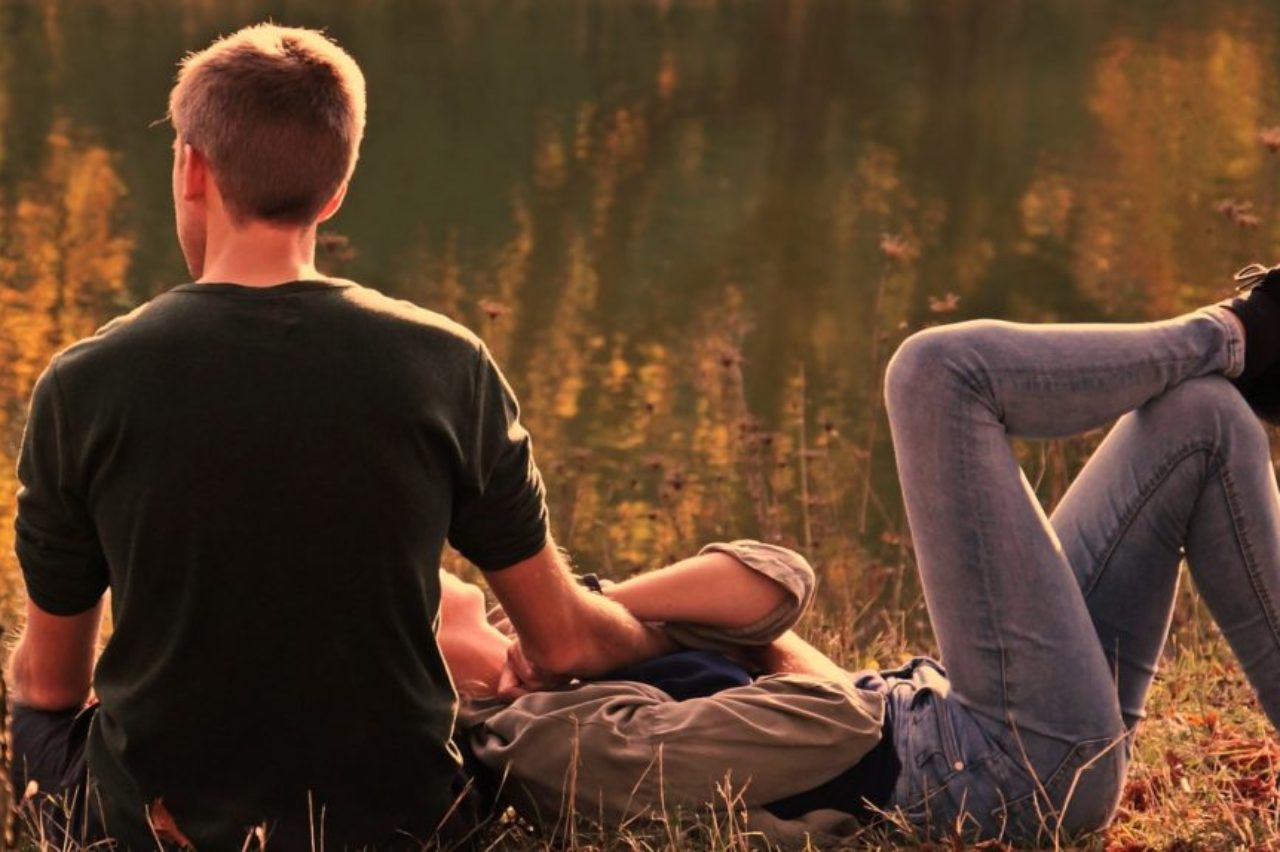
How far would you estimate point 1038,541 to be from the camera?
113 inches

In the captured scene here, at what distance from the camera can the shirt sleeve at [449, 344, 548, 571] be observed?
104 inches

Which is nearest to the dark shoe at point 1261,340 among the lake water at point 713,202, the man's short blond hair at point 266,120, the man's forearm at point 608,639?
the man's forearm at point 608,639

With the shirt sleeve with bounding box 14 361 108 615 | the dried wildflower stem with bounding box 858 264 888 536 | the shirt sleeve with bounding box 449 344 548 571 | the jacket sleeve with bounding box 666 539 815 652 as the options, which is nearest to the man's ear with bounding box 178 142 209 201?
the shirt sleeve with bounding box 14 361 108 615

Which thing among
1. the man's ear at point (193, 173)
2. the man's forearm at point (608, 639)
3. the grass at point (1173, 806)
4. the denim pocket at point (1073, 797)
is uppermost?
the man's ear at point (193, 173)

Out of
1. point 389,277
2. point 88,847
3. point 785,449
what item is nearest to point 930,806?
point 88,847

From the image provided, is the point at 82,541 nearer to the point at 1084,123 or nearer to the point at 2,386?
the point at 2,386

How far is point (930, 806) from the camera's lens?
292cm

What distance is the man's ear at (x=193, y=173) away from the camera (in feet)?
8.31

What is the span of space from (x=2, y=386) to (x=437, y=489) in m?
6.42

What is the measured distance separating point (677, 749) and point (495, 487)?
18.6 inches

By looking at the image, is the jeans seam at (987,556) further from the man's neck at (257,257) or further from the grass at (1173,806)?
the man's neck at (257,257)

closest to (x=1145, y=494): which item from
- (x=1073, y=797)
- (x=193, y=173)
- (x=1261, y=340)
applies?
(x=1261, y=340)

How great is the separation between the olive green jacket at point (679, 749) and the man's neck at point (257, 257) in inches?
29.1

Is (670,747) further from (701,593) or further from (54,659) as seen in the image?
(54,659)
